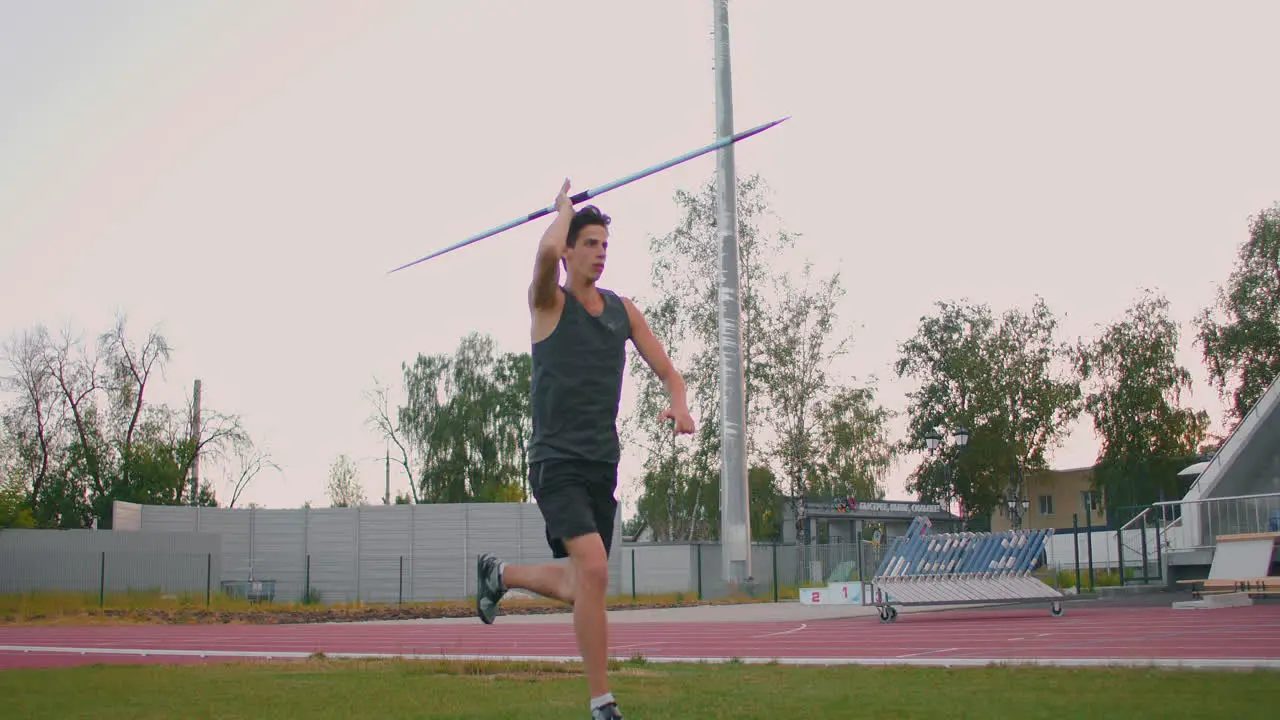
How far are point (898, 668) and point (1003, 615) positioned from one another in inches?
437

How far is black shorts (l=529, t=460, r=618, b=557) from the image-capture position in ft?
15.1

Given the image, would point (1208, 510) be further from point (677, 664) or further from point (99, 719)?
point (99, 719)

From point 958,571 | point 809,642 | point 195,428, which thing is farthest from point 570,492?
point 195,428

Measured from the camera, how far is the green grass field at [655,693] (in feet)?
16.1

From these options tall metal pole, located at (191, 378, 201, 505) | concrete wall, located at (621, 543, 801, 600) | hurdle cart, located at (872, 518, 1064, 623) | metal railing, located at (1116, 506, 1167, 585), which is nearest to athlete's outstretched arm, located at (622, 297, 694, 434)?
hurdle cart, located at (872, 518, 1064, 623)

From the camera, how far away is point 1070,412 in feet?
172

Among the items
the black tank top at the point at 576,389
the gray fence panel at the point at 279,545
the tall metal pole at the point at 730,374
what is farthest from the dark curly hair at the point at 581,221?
the gray fence panel at the point at 279,545

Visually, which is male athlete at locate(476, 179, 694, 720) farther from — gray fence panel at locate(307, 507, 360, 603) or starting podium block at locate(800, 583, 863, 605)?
gray fence panel at locate(307, 507, 360, 603)

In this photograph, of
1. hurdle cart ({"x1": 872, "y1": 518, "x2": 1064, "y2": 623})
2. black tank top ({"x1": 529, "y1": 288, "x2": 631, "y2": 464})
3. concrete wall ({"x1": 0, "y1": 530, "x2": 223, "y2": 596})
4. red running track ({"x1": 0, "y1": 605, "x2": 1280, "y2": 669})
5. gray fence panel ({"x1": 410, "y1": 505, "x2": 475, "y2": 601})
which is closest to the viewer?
black tank top ({"x1": 529, "y1": 288, "x2": 631, "y2": 464})

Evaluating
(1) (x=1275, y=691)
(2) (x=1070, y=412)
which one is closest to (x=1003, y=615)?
(1) (x=1275, y=691)

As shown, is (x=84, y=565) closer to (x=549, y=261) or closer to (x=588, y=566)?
(x=588, y=566)

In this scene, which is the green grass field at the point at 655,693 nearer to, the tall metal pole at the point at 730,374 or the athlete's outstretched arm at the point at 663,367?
the athlete's outstretched arm at the point at 663,367

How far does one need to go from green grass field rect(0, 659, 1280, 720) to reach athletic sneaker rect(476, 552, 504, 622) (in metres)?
0.40

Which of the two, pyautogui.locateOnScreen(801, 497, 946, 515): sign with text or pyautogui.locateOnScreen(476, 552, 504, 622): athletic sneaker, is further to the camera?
pyautogui.locateOnScreen(801, 497, 946, 515): sign with text
